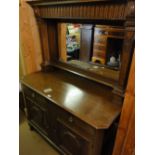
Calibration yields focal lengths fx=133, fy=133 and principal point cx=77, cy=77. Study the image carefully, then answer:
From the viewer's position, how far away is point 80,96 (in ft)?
4.21

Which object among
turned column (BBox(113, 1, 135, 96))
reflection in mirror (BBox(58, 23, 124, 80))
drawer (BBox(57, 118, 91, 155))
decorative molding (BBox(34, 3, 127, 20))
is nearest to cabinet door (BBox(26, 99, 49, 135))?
drawer (BBox(57, 118, 91, 155))

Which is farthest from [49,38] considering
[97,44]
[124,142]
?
[124,142]

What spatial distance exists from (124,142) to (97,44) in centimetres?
100

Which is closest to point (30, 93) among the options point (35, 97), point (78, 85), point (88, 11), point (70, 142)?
point (35, 97)

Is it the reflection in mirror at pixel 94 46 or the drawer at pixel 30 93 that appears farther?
the drawer at pixel 30 93

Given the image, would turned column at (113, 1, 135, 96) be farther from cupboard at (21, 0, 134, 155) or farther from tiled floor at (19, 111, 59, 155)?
tiled floor at (19, 111, 59, 155)

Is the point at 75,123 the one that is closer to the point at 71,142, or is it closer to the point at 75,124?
the point at 75,124

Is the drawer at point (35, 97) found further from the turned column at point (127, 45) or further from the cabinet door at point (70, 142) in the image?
the turned column at point (127, 45)

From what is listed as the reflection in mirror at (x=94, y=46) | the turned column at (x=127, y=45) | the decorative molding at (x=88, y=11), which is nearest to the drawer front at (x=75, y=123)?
the turned column at (x=127, y=45)

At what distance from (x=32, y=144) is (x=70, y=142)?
2.46ft

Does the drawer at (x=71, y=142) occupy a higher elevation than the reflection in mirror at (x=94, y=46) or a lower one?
lower

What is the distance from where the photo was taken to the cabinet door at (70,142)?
114cm

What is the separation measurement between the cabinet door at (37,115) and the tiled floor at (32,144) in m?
0.24

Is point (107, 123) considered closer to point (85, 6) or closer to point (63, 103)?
point (63, 103)
